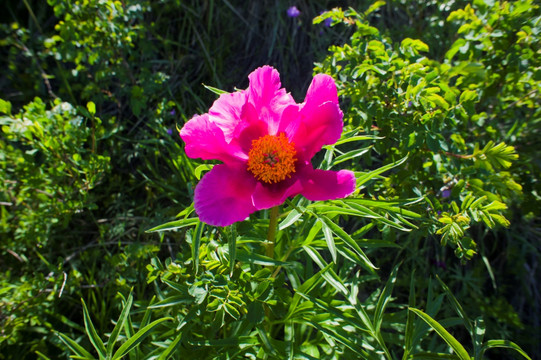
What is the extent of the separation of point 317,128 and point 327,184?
0.45 ft

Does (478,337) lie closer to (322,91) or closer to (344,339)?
(344,339)

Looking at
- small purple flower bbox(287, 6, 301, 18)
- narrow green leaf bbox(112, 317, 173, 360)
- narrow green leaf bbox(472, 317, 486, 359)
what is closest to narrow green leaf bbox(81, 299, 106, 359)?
narrow green leaf bbox(112, 317, 173, 360)

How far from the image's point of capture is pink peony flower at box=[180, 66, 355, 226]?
0.96 meters

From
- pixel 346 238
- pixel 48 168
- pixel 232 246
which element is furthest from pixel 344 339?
pixel 48 168

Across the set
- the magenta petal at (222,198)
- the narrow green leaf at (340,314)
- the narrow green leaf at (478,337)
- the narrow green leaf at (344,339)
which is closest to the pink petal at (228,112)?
the magenta petal at (222,198)

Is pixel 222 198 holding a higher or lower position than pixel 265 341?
higher

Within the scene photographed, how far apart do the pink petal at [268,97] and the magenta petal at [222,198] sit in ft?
0.55

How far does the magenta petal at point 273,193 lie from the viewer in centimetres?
93

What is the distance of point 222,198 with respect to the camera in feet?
3.15

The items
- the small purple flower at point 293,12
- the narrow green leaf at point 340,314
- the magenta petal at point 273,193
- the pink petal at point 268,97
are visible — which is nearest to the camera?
the magenta petal at point 273,193

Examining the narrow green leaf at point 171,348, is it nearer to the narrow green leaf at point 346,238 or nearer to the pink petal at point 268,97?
the narrow green leaf at point 346,238

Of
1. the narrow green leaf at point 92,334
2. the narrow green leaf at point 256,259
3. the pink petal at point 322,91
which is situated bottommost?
the narrow green leaf at point 92,334

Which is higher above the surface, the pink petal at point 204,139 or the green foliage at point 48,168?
the pink petal at point 204,139

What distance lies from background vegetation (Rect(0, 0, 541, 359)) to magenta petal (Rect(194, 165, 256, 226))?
6 cm
